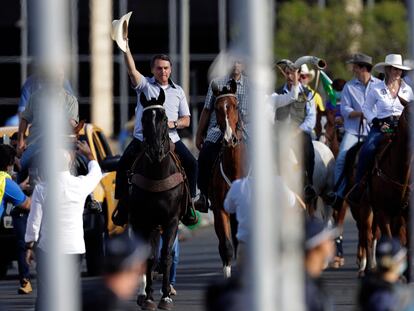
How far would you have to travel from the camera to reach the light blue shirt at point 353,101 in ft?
70.7

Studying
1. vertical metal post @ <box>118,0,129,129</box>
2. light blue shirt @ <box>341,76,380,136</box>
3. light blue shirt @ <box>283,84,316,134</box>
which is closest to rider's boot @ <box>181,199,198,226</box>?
light blue shirt @ <box>283,84,316,134</box>

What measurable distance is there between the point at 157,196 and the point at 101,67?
3254 centimetres

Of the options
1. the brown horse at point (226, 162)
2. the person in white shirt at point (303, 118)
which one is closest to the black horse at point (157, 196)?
the brown horse at point (226, 162)

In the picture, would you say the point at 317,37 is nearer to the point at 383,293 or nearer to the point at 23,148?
the point at 23,148

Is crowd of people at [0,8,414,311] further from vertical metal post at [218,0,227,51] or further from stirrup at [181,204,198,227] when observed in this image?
vertical metal post at [218,0,227,51]

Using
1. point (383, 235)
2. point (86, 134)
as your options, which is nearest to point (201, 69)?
point (86, 134)

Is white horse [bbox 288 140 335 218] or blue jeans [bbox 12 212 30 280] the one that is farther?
white horse [bbox 288 140 335 218]

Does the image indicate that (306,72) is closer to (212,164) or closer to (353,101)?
(353,101)

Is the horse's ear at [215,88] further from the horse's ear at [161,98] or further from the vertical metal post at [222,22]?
the vertical metal post at [222,22]

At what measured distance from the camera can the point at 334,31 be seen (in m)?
44.9

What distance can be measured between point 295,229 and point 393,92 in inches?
413

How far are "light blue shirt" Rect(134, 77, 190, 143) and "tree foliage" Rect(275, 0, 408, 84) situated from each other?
25480mm

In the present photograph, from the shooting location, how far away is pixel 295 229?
9.88m

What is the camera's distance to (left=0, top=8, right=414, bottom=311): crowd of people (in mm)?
10664
